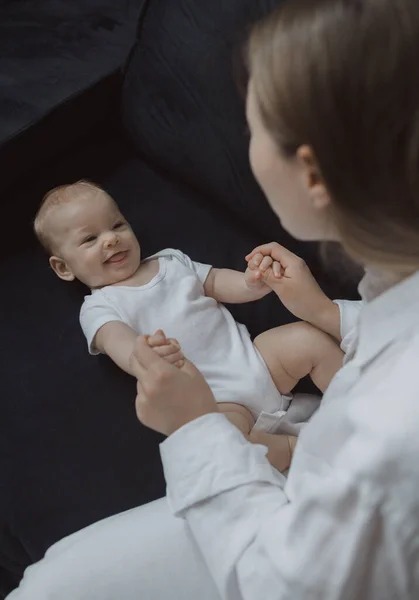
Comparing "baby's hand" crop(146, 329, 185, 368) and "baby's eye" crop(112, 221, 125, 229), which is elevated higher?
"baby's eye" crop(112, 221, 125, 229)

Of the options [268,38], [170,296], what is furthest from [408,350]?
[170,296]

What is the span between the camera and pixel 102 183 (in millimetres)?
1385

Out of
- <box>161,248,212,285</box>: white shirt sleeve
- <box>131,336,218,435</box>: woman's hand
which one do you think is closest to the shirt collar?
<box>131,336,218,435</box>: woman's hand

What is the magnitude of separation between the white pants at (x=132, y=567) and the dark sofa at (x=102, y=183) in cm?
18

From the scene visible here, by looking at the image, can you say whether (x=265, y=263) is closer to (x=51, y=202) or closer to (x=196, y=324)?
(x=196, y=324)

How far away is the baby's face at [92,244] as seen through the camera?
1.18 m

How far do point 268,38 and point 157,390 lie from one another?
0.40 meters

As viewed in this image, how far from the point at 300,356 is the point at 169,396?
36cm

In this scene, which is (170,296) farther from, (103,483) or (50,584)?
(50,584)

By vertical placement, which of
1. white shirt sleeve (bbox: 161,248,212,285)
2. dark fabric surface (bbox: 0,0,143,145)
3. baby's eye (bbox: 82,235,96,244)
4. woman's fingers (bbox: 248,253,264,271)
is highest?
dark fabric surface (bbox: 0,0,143,145)

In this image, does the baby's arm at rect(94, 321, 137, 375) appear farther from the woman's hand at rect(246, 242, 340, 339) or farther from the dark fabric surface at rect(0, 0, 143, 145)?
the dark fabric surface at rect(0, 0, 143, 145)

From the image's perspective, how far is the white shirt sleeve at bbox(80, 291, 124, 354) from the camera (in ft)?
3.62

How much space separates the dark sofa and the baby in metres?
0.06

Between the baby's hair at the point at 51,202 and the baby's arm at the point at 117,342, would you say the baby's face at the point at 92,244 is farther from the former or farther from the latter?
the baby's arm at the point at 117,342
